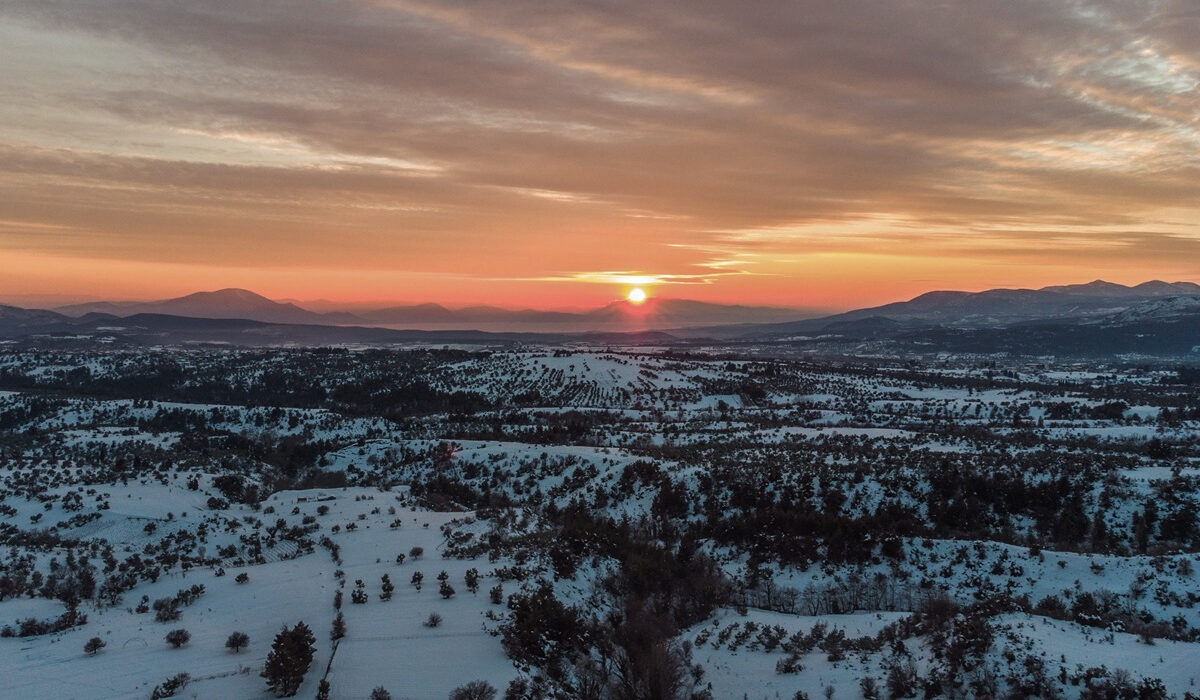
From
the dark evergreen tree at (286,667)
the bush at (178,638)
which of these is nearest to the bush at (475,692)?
the dark evergreen tree at (286,667)

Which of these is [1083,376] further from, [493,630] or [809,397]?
[493,630]

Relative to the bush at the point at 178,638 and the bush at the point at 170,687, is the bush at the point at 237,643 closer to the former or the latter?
the bush at the point at 178,638

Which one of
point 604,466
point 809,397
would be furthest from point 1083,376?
point 604,466

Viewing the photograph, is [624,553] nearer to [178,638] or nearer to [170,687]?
[178,638]

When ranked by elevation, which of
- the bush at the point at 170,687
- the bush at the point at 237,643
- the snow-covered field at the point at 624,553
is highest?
the bush at the point at 170,687

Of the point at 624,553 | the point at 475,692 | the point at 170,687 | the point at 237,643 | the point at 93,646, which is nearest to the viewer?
the point at 170,687

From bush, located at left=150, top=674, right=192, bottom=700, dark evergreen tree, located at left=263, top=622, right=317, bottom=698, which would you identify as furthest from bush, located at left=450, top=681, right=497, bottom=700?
bush, located at left=150, top=674, right=192, bottom=700

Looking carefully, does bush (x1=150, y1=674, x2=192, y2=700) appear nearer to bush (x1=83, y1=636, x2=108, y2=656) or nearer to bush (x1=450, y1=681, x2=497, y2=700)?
bush (x1=83, y1=636, x2=108, y2=656)

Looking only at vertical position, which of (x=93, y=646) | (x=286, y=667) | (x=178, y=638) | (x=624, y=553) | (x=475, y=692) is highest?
(x=286, y=667)

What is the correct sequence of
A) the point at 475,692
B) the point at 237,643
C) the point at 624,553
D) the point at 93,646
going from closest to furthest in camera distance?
the point at 475,692 < the point at 93,646 < the point at 237,643 < the point at 624,553

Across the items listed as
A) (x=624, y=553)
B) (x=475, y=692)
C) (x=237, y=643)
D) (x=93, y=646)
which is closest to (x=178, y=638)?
(x=237, y=643)
